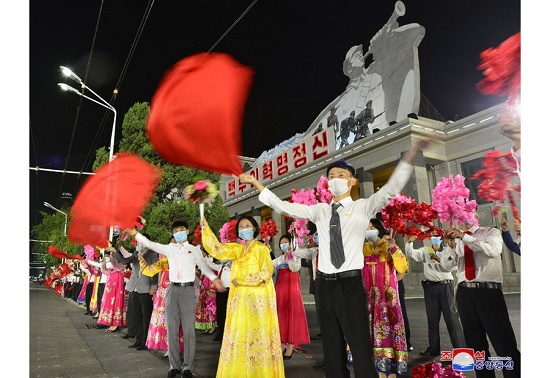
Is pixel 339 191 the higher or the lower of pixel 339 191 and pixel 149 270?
the higher

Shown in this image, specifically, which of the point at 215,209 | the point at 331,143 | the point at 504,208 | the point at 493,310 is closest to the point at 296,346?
the point at 493,310

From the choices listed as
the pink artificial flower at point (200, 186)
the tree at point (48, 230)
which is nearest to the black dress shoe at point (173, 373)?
the pink artificial flower at point (200, 186)

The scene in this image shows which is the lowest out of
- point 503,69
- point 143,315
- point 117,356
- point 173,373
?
point 117,356

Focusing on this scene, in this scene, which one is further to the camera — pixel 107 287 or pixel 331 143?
pixel 331 143

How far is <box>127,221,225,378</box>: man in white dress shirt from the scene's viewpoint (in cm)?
509

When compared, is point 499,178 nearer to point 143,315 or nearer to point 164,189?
point 143,315

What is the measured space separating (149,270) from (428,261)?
4.37m

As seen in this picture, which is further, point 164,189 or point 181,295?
point 164,189

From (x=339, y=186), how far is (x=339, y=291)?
2.75 feet

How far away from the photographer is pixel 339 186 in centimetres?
353

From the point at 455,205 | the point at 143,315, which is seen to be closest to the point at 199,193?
the point at 455,205

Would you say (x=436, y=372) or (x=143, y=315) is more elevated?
(x=436, y=372)

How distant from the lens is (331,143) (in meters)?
19.1
